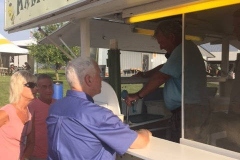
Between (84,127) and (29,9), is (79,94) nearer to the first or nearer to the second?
(84,127)

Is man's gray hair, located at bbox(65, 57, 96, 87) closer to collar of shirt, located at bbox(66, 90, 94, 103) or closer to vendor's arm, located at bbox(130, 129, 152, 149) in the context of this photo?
collar of shirt, located at bbox(66, 90, 94, 103)

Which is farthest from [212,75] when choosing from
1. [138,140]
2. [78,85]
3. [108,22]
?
[108,22]

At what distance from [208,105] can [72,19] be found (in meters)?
1.66

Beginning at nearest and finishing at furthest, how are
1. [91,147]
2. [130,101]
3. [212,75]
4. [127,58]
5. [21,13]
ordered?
[91,147]
[212,75]
[130,101]
[21,13]
[127,58]

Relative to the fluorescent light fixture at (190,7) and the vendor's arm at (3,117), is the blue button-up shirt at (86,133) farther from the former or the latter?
the vendor's arm at (3,117)

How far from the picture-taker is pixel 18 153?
9.46ft

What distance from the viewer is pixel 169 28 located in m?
2.73

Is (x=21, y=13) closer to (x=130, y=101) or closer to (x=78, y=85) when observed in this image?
(x=130, y=101)

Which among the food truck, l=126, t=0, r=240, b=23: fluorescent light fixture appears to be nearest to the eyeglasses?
the food truck

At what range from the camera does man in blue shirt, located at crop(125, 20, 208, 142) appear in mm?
2268

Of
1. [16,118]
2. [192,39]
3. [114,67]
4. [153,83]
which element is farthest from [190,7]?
[16,118]

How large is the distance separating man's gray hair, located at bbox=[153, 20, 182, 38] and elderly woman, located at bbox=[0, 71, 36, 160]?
1300 millimetres

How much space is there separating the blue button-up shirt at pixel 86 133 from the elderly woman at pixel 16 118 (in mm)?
1068

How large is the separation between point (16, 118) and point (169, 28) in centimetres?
160
